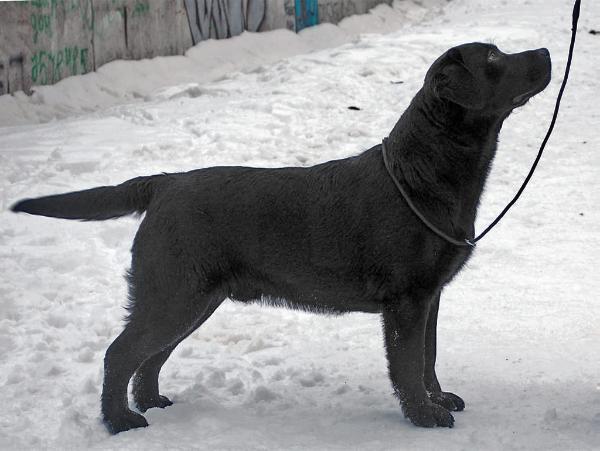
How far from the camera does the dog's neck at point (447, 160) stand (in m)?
3.76

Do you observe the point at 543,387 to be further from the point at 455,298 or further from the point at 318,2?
the point at 318,2

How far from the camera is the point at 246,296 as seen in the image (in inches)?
154

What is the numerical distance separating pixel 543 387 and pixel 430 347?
1.97 feet

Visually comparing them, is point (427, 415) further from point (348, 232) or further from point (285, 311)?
point (285, 311)

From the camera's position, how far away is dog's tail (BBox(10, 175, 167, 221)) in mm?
3885

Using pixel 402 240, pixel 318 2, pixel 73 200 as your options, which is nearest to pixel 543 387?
pixel 402 240

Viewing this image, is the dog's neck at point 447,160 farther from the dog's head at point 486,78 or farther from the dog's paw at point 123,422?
the dog's paw at point 123,422

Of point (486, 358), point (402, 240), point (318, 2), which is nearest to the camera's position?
point (402, 240)

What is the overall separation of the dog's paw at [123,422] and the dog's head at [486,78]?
6.01 ft

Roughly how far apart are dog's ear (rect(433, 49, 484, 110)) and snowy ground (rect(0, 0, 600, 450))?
1338 mm

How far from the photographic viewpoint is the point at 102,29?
10.9m

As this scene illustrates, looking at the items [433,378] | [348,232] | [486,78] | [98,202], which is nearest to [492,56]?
[486,78]

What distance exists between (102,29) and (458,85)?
26.3ft

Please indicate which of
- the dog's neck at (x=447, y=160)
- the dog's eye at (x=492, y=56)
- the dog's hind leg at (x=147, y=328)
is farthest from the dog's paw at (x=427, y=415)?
the dog's eye at (x=492, y=56)
